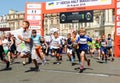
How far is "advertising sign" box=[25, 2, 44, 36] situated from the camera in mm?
32906

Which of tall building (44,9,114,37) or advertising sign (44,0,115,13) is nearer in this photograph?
advertising sign (44,0,115,13)

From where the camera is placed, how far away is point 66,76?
12.8m

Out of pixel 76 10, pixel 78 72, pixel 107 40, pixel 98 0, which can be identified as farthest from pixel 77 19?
pixel 78 72

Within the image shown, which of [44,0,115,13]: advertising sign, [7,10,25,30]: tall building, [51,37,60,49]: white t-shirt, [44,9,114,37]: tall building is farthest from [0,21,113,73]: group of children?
[7,10,25,30]: tall building

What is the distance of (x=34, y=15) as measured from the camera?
33.2m

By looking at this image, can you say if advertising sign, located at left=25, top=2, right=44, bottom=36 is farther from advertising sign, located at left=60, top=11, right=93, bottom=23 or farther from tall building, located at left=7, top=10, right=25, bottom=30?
tall building, located at left=7, top=10, right=25, bottom=30

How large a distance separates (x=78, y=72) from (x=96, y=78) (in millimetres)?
1792

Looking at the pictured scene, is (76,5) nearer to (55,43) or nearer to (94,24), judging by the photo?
(55,43)

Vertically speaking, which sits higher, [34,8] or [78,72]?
[34,8]

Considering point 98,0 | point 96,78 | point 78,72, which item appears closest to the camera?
point 96,78

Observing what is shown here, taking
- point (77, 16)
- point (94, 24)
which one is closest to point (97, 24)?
point (94, 24)

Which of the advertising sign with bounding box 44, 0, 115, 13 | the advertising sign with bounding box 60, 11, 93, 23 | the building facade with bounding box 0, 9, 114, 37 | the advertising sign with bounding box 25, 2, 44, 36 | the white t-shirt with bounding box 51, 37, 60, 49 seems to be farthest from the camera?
the building facade with bounding box 0, 9, 114, 37

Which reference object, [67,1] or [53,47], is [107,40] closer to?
[53,47]

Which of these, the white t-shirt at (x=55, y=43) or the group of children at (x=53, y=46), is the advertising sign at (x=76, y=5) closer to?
the group of children at (x=53, y=46)
